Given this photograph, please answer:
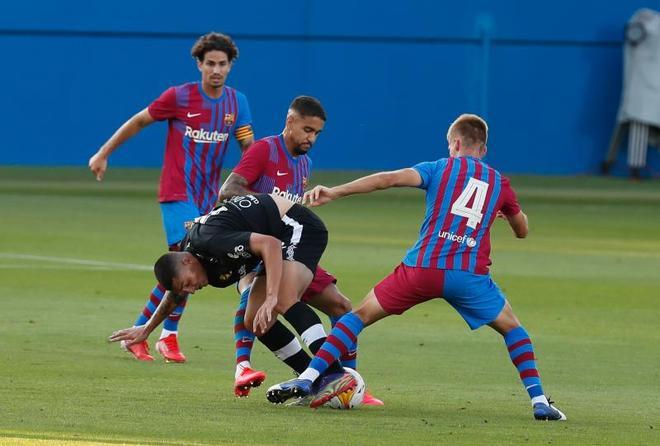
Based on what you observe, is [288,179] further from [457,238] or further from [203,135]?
[203,135]

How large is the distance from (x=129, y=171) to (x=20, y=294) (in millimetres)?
22998

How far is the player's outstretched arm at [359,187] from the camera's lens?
7836 millimetres

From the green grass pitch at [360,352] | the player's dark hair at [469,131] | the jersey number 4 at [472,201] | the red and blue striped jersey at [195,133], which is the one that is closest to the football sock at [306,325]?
the green grass pitch at [360,352]

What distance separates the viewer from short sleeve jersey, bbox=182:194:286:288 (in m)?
8.13

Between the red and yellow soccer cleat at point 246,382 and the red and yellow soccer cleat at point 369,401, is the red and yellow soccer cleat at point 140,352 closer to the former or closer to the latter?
the red and yellow soccer cleat at point 246,382

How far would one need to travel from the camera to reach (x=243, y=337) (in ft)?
29.2

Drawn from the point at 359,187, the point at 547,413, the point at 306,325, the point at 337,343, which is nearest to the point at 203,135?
the point at 306,325

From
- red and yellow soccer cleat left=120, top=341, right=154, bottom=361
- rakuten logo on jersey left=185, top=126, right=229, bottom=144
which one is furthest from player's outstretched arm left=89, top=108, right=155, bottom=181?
red and yellow soccer cleat left=120, top=341, right=154, bottom=361

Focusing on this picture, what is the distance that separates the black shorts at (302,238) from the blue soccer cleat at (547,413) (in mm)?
1494

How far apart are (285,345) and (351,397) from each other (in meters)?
0.58

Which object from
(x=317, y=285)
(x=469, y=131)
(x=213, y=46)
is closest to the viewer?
(x=469, y=131)

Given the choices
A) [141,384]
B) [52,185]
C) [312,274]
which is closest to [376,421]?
[312,274]

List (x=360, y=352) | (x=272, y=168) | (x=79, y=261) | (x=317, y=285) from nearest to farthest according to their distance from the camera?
(x=317, y=285), (x=272, y=168), (x=360, y=352), (x=79, y=261)

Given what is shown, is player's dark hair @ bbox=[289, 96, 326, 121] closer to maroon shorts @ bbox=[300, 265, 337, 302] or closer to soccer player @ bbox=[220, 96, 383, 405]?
soccer player @ bbox=[220, 96, 383, 405]
